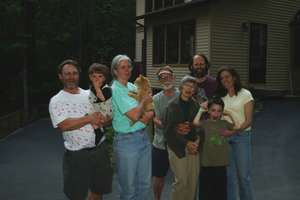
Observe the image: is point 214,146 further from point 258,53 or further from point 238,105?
point 258,53

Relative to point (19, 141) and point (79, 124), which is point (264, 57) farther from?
point (79, 124)

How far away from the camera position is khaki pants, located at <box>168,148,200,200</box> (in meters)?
5.00

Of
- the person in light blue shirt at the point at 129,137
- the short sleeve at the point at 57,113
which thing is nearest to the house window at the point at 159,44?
the person in light blue shirt at the point at 129,137

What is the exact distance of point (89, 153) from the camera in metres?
4.46

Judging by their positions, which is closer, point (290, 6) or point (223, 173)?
point (223, 173)

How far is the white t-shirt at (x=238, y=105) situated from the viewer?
17.5 feet

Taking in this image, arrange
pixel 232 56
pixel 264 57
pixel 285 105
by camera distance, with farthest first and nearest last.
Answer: pixel 264 57 → pixel 232 56 → pixel 285 105

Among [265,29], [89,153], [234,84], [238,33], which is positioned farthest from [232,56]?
[89,153]


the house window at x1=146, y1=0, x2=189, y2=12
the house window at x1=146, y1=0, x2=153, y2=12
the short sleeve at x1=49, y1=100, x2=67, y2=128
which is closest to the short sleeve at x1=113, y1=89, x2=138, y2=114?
the short sleeve at x1=49, y1=100, x2=67, y2=128

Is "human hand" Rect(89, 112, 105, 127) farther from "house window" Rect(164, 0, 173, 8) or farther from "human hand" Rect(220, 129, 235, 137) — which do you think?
"house window" Rect(164, 0, 173, 8)

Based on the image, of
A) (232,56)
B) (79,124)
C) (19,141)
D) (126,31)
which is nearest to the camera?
(79,124)

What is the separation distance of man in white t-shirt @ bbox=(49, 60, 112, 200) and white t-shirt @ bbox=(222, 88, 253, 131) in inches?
65.8

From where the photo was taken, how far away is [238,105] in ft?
17.5

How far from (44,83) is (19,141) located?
8.72 m
